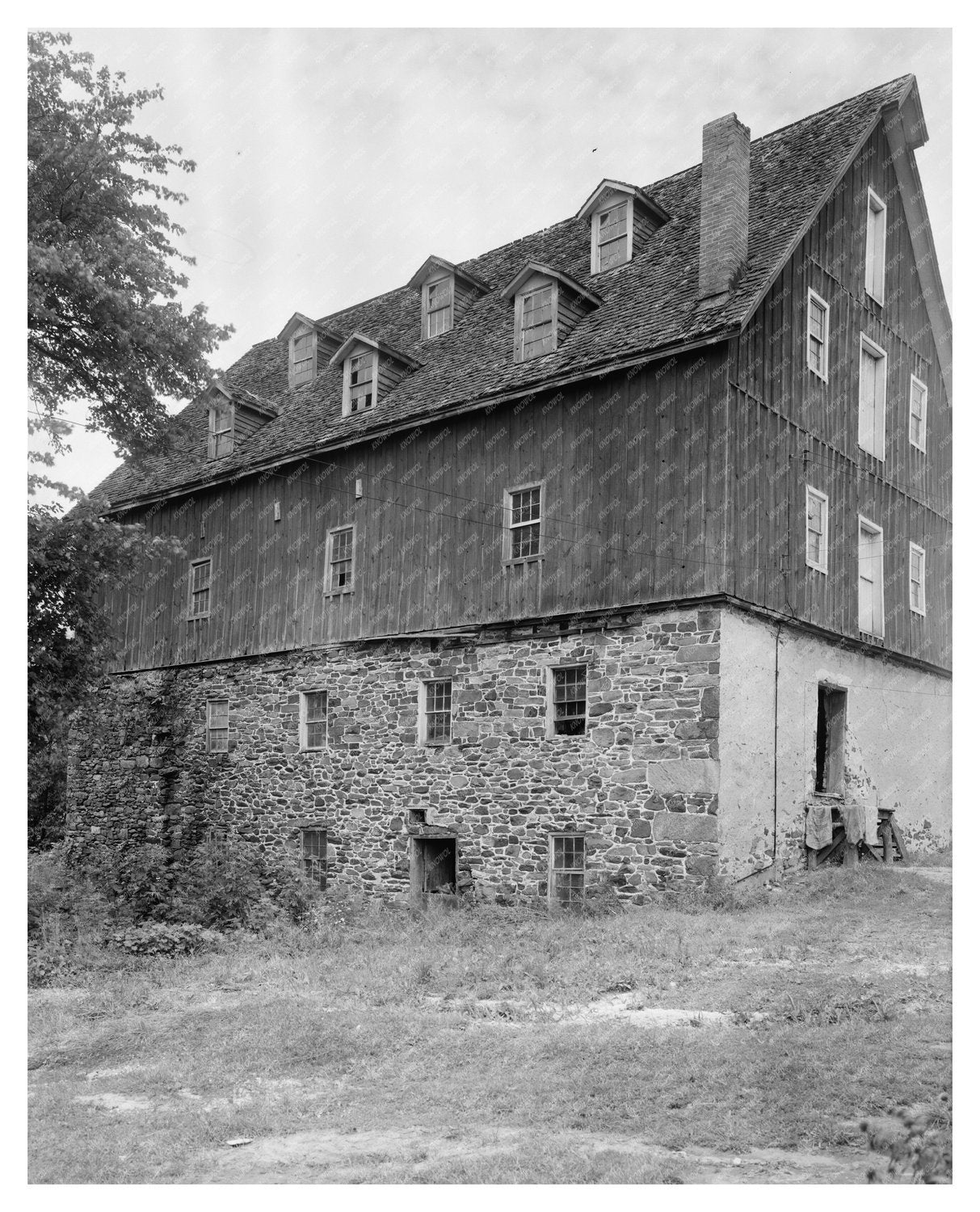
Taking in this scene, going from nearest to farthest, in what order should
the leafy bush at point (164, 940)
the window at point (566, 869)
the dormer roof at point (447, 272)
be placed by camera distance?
the leafy bush at point (164, 940) < the window at point (566, 869) < the dormer roof at point (447, 272)

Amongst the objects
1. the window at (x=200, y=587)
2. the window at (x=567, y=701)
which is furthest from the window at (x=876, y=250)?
the window at (x=200, y=587)

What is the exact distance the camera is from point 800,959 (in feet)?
42.3

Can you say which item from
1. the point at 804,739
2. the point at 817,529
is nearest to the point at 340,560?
the point at 817,529

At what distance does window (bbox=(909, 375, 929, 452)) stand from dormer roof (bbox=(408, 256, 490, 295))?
8063 mm

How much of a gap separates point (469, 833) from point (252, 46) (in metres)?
12.0

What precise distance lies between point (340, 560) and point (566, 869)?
24.8ft

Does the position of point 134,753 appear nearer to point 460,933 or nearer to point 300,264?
point 460,933

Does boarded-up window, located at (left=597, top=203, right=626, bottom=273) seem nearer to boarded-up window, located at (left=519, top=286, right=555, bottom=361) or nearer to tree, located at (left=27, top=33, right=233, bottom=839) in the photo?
boarded-up window, located at (left=519, top=286, right=555, bottom=361)

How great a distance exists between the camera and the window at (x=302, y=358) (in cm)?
2592

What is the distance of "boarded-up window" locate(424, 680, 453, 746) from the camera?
1994cm

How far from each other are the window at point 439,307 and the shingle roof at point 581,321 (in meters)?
0.33

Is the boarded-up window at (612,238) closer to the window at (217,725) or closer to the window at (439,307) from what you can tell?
the window at (439,307)

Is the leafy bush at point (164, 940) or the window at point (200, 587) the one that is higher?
the window at point (200, 587)

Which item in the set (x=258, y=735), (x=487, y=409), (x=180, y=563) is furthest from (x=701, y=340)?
(x=180, y=563)
